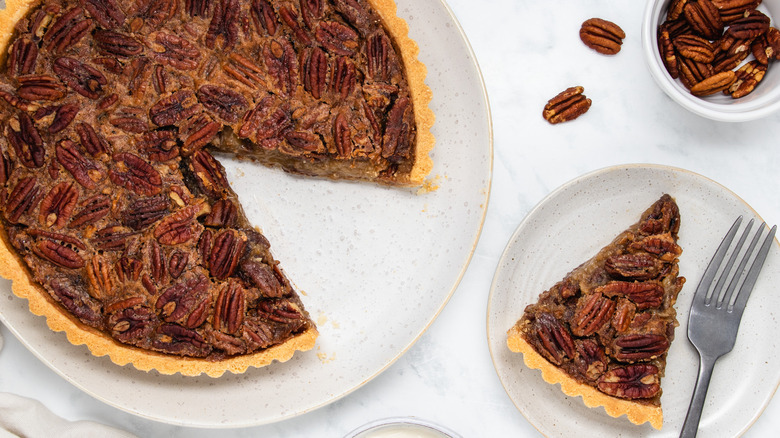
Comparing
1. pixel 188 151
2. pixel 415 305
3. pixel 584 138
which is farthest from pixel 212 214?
pixel 584 138

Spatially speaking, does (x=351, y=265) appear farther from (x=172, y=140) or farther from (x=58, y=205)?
(x=58, y=205)

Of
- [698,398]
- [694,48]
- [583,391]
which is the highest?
[694,48]

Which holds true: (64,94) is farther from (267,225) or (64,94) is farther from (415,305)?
(415,305)

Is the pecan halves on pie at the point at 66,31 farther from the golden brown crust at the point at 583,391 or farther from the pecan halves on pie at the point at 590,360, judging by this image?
the pecan halves on pie at the point at 590,360

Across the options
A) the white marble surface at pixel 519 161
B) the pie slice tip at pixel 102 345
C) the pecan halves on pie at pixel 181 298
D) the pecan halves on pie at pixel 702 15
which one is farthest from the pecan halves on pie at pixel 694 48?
the pecan halves on pie at pixel 181 298

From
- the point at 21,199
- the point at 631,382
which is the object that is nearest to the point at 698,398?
the point at 631,382

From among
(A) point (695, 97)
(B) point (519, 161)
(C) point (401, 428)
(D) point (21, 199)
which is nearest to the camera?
(D) point (21, 199)
